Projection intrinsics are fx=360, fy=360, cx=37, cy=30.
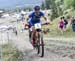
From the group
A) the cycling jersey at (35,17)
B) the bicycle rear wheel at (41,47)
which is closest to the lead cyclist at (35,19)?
the cycling jersey at (35,17)

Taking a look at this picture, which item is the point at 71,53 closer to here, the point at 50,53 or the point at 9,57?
the point at 50,53

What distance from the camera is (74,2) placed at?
173 feet

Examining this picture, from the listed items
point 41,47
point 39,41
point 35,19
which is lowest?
point 41,47

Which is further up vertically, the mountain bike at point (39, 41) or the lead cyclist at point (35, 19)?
the lead cyclist at point (35, 19)

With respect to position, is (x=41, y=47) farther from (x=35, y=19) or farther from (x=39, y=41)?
(x=35, y=19)

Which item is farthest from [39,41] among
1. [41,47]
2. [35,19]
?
[35,19]

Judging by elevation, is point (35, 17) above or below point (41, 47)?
above

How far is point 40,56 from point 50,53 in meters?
0.64

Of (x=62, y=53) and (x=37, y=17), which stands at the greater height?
(x=37, y=17)

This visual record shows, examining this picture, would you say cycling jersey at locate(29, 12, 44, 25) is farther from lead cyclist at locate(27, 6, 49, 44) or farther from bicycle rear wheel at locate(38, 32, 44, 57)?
bicycle rear wheel at locate(38, 32, 44, 57)

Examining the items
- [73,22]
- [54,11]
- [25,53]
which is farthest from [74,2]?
[25,53]

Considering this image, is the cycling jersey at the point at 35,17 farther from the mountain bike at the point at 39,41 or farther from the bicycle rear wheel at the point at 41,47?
the bicycle rear wheel at the point at 41,47

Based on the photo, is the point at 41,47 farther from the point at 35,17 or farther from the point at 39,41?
the point at 35,17

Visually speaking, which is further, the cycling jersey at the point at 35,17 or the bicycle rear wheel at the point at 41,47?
the cycling jersey at the point at 35,17
